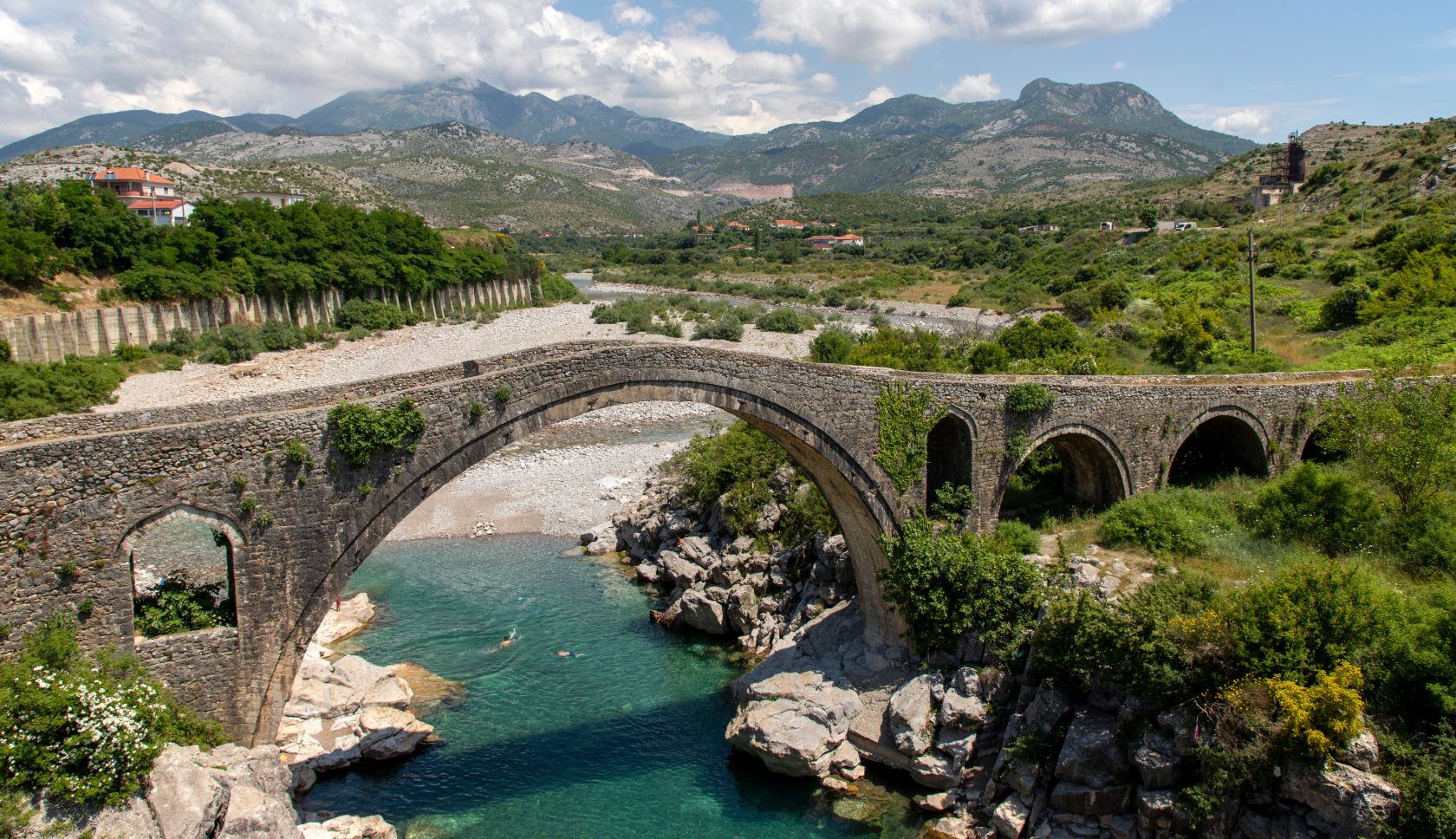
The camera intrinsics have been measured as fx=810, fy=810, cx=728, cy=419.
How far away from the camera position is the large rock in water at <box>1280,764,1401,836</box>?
9258 mm

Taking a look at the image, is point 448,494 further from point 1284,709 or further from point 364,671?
point 1284,709

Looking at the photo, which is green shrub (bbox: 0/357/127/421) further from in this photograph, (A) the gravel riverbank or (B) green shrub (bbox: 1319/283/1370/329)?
(B) green shrub (bbox: 1319/283/1370/329)

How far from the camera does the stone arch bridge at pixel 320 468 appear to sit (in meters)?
9.09

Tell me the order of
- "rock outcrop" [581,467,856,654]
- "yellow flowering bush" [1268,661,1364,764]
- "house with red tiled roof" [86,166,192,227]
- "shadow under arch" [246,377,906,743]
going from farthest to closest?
"house with red tiled roof" [86,166,192,227], "rock outcrop" [581,467,856,654], "shadow under arch" [246,377,906,743], "yellow flowering bush" [1268,661,1364,764]

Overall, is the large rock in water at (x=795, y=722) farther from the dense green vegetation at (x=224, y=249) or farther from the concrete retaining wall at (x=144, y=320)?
the dense green vegetation at (x=224, y=249)

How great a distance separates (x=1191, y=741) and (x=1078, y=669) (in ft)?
5.74

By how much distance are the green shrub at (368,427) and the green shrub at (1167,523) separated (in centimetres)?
1307

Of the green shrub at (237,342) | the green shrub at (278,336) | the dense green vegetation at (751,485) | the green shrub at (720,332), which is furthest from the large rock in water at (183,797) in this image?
the green shrub at (720,332)

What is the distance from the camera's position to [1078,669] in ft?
39.7

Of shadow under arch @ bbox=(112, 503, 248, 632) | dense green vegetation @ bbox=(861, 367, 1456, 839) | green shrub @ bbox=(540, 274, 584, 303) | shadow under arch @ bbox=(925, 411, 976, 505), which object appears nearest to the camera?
shadow under arch @ bbox=(112, 503, 248, 632)

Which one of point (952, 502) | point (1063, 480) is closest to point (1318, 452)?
point (1063, 480)

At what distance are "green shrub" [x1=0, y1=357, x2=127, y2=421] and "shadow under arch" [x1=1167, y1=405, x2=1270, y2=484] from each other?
1180 inches

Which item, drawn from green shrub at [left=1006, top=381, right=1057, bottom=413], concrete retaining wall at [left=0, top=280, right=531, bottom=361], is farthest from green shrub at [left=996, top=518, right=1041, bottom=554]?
concrete retaining wall at [left=0, top=280, right=531, bottom=361]

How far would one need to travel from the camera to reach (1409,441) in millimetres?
13922
